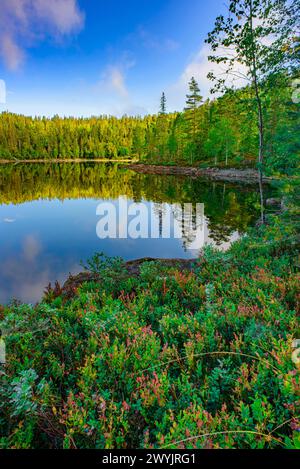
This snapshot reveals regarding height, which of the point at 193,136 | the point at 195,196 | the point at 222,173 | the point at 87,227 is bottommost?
the point at 87,227

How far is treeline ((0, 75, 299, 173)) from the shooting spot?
11180 mm

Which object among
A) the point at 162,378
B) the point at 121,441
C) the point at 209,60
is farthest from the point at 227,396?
the point at 209,60

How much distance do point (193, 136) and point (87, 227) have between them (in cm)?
4758

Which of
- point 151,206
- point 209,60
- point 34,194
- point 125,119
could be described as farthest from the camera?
point 125,119

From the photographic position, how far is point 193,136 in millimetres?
59844

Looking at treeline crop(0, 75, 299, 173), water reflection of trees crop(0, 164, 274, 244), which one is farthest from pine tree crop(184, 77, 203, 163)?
water reflection of trees crop(0, 164, 274, 244)

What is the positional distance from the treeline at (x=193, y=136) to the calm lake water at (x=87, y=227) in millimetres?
4026

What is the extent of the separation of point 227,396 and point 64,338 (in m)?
2.53

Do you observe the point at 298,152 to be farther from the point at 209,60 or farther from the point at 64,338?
the point at 64,338

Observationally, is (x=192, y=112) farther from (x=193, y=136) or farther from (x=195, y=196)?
(x=195, y=196)

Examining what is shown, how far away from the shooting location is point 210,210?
77.7 feet

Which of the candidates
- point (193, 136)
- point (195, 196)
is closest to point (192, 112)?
point (193, 136)

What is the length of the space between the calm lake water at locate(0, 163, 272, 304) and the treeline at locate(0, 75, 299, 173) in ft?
13.2
